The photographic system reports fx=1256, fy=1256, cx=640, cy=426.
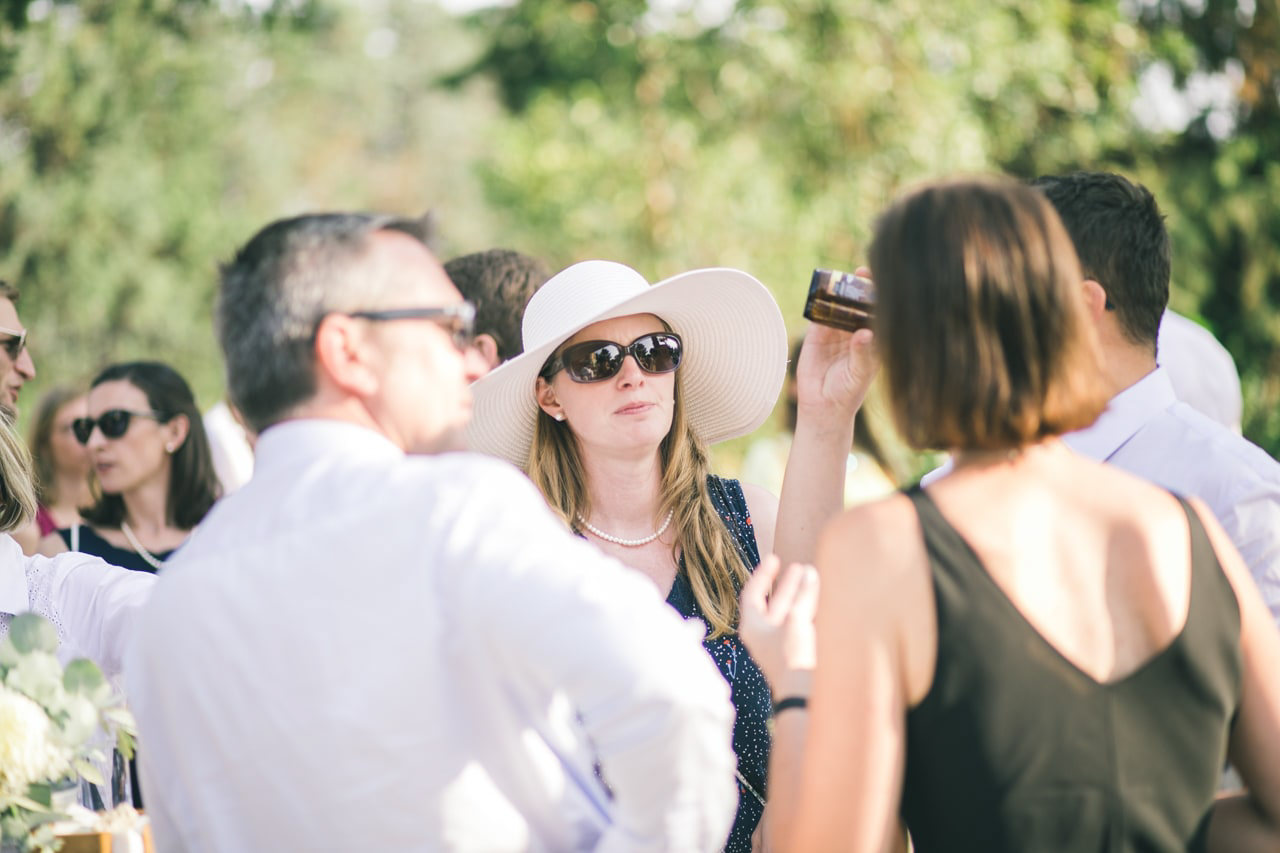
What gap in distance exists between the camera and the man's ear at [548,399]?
3.39 m

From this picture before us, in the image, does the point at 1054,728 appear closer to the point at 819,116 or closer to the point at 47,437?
the point at 47,437

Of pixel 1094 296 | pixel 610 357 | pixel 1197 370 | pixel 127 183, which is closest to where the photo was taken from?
pixel 1094 296

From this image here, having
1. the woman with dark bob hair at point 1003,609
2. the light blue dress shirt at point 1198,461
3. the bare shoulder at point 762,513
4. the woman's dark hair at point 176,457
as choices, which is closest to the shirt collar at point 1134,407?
the light blue dress shirt at point 1198,461

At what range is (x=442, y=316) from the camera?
1.97 metres

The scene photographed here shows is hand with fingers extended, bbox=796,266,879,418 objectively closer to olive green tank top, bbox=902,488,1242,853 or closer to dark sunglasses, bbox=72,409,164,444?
olive green tank top, bbox=902,488,1242,853

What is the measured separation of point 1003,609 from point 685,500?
1563 mm

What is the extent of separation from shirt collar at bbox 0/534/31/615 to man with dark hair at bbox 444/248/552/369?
148 cm

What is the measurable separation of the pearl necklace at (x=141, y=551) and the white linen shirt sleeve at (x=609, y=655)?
401 cm

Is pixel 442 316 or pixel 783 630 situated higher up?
pixel 442 316

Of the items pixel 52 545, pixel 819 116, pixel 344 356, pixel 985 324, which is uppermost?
pixel 819 116

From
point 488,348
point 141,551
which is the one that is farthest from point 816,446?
point 141,551

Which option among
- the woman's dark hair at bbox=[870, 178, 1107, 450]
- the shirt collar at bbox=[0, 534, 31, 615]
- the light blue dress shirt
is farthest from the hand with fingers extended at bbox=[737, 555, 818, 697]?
the shirt collar at bbox=[0, 534, 31, 615]

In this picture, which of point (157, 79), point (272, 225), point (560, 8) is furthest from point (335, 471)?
point (157, 79)

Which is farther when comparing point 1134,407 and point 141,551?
point 141,551
